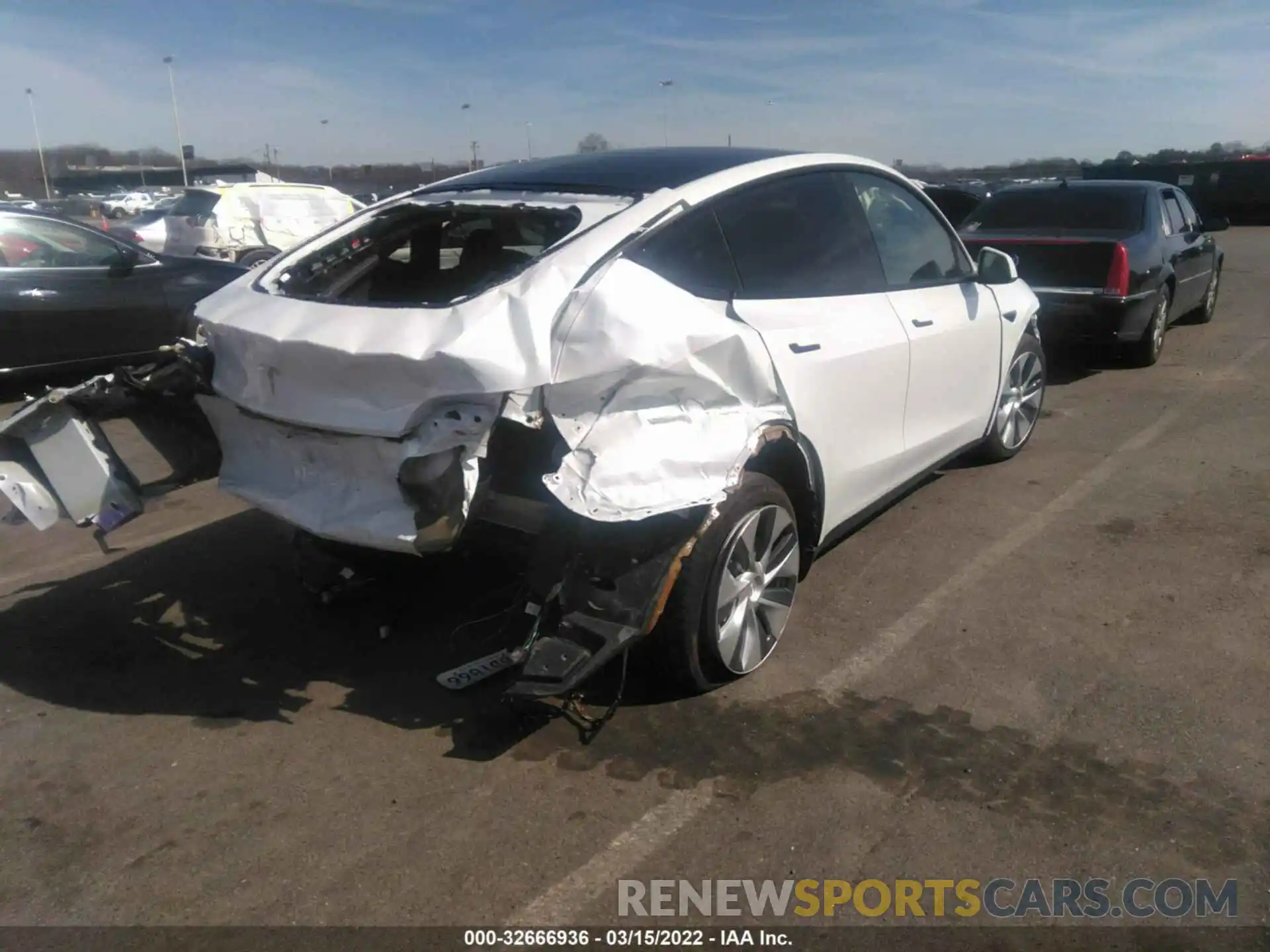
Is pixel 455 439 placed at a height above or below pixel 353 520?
above

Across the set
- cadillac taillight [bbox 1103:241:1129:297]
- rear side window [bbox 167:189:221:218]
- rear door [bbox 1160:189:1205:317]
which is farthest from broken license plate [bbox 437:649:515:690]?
rear side window [bbox 167:189:221:218]

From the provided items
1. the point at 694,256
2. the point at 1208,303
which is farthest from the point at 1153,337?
the point at 694,256

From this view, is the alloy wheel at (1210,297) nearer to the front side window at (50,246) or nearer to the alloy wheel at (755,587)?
the alloy wheel at (755,587)

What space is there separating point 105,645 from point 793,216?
128 inches

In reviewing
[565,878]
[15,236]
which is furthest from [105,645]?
[15,236]

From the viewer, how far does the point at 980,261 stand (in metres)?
5.26

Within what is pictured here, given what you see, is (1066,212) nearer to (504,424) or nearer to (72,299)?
(504,424)

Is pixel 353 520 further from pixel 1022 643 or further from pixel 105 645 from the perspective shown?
pixel 1022 643

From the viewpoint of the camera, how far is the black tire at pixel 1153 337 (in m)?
8.64

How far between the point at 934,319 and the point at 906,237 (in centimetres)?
44

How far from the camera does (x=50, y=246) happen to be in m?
8.05

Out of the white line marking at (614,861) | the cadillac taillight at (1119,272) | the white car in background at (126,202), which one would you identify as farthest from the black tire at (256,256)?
the white car in background at (126,202)

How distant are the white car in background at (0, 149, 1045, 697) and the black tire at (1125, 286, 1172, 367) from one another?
213 inches

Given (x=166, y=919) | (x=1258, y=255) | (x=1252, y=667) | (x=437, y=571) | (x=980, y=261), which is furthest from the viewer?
(x=1258, y=255)
